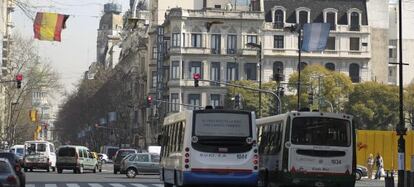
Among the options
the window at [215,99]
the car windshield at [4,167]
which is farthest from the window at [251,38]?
the car windshield at [4,167]

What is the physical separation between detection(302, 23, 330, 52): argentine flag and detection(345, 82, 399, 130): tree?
42.7 metres

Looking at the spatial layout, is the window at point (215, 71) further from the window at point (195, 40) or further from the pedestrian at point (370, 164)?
the pedestrian at point (370, 164)

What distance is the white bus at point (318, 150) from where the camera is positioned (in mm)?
33719

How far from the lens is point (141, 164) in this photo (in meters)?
59.0

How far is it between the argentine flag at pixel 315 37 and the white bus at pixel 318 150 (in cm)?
2688

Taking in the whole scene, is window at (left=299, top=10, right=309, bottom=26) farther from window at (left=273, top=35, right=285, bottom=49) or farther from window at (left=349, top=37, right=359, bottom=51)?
window at (left=349, top=37, right=359, bottom=51)

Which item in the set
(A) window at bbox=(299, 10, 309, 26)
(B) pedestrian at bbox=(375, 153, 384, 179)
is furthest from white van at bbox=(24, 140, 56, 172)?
(A) window at bbox=(299, 10, 309, 26)

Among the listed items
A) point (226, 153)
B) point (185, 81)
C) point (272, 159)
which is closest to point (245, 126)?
point (226, 153)

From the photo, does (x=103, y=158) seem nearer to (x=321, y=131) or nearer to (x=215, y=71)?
(x=215, y=71)

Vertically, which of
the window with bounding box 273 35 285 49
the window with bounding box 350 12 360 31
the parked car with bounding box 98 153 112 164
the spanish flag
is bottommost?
the parked car with bounding box 98 153 112 164

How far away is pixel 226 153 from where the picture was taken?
32.2m

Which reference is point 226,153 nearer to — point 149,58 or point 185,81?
point 185,81

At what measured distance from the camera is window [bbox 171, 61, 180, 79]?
113 metres

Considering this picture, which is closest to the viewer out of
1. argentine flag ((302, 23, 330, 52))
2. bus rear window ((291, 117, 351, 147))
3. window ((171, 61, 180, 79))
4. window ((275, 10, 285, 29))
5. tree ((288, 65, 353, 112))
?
bus rear window ((291, 117, 351, 147))
